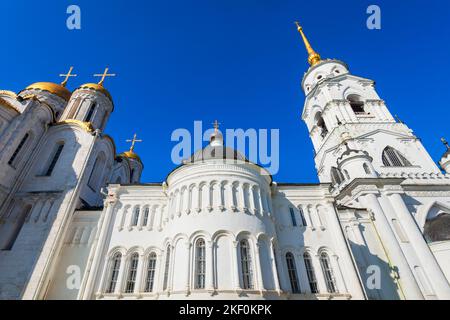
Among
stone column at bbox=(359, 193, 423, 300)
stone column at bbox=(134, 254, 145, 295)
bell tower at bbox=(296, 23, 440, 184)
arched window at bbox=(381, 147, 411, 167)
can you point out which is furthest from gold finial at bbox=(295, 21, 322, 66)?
stone column at bbox=(134, 254, 145, 295)

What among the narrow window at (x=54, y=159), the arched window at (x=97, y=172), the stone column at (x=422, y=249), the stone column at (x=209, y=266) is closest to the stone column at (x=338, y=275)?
the stone column at (x=422, y=249)

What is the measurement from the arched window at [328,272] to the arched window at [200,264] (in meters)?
7.82

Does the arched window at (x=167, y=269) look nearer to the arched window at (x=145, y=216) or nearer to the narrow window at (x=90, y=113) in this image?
the arched window at (x=145, y=216)

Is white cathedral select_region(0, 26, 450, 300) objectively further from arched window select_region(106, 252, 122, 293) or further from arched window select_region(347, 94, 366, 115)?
arched window select_region(347, 94, 366, 115)

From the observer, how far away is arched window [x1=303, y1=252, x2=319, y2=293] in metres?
14.3

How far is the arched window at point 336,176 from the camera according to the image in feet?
79.4

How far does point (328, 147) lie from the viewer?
2903cm

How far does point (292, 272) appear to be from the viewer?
14.8 meters

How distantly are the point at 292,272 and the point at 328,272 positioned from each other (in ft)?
7.87

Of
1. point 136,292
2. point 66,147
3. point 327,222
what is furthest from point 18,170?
point 327,222

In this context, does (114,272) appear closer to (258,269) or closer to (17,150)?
(258,269)
